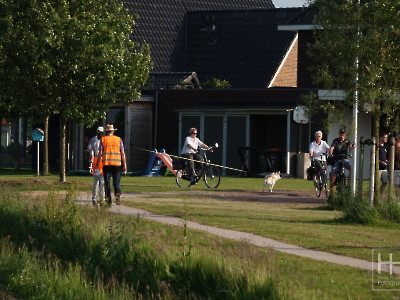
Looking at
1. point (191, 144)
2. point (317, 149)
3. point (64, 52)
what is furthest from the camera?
point (191, 144)

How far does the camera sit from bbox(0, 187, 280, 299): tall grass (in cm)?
1256

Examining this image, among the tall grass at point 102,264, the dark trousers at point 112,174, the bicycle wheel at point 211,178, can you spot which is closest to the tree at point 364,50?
the dark trousers at point 112,174

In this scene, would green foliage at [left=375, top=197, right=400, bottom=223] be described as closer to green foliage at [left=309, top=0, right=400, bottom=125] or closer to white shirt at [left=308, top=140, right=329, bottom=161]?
green foliage at [left=309, top=0, right=400, bottom=125]

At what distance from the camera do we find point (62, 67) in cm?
3259

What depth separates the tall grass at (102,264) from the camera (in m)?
12.6

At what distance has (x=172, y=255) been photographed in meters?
13.9

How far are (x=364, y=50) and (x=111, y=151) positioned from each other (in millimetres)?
5838

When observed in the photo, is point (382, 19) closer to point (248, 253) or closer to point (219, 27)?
point (248, 253)

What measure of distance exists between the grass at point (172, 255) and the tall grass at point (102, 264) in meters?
0.02

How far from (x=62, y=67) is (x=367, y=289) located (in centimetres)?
2165

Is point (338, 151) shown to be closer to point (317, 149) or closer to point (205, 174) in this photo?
point (317, 149)

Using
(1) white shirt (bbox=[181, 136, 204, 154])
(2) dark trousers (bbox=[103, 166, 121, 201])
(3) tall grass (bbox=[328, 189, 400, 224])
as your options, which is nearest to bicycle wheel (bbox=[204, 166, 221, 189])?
(1) white shirt (bbox=[181, 136, 204, 154])

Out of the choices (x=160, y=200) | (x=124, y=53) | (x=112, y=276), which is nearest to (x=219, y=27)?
(x=124, y=53)

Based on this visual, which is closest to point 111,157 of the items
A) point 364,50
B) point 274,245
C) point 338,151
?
point 364,50
